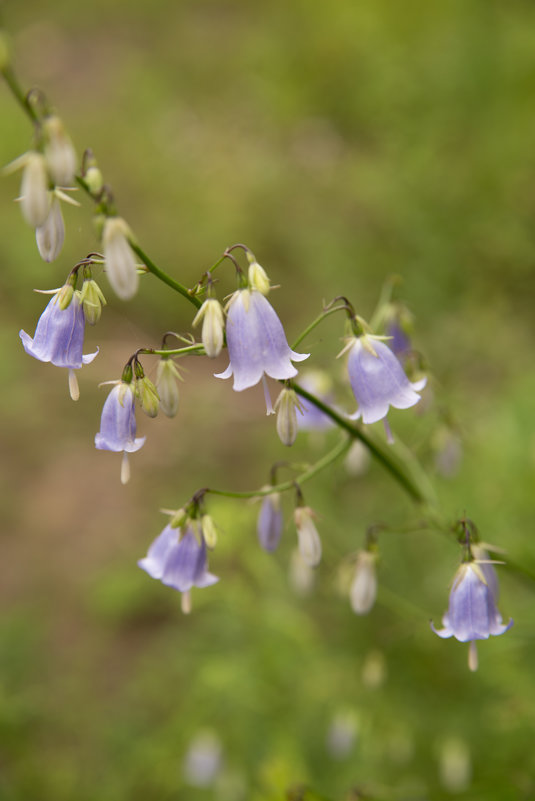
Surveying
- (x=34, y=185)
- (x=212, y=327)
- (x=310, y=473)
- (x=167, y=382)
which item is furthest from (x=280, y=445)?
(x=34, y=185)

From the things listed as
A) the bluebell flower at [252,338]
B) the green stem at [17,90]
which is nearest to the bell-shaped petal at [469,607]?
the bluebell flower at [252,338]

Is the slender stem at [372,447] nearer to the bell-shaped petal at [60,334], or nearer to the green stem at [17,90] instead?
the bell-shaped petal at [60,334]

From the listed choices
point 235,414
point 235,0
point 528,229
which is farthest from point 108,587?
point 235,0

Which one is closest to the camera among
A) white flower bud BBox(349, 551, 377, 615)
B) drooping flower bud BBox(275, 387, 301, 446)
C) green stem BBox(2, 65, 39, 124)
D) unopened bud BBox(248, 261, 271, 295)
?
green stem BBox(2, 65, 39, 124)

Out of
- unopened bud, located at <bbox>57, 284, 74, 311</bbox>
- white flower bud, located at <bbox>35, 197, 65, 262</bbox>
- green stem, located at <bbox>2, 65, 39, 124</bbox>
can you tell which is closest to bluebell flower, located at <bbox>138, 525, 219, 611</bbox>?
unopened bud, located at <bbox>57, 284, 74, 311</bbox>

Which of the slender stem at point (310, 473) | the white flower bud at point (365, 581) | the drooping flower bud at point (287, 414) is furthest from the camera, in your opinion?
the white flower bud at point (365, 581)

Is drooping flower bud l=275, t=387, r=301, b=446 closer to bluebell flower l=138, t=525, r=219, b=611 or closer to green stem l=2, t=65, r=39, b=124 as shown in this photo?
bluebell flower l=138, t=525, r=219, b=611
